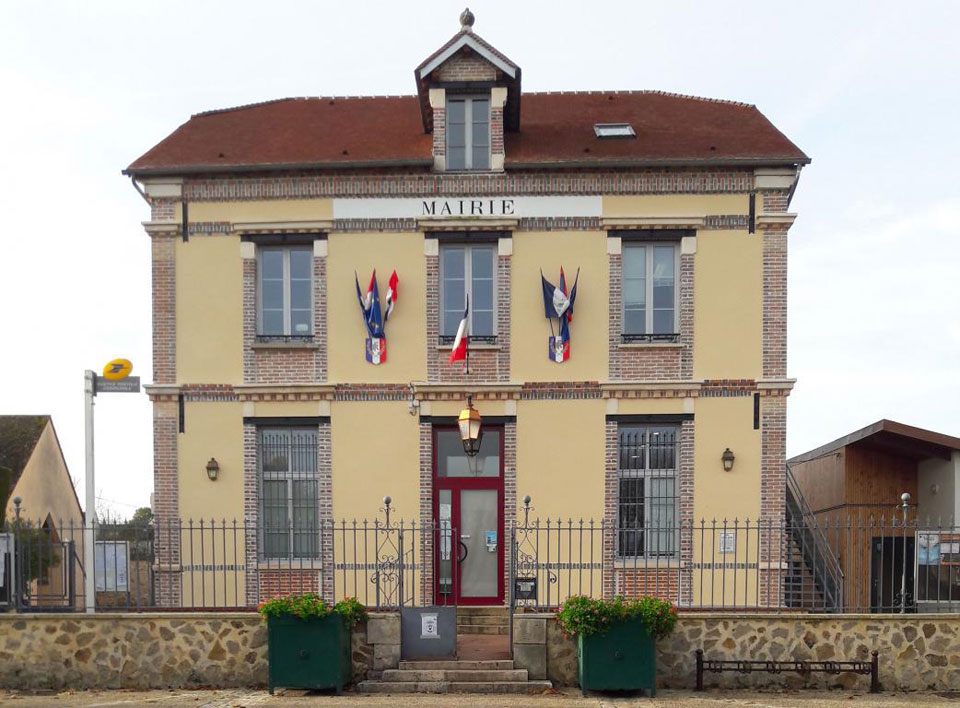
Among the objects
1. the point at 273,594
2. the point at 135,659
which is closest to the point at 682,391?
the point at 273,594

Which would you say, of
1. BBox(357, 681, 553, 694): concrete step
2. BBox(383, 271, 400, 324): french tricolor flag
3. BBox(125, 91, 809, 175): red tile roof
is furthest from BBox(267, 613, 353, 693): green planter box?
BBox(125, 91, 809, 175): red tile roof

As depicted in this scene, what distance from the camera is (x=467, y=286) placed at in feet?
49.2

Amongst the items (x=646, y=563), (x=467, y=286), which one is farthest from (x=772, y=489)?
(x=467, y=286)

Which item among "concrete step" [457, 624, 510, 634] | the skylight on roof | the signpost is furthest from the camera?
the skylight on roof

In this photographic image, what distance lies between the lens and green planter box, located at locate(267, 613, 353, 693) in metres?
10.6

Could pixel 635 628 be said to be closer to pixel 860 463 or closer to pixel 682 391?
pixel 682 391

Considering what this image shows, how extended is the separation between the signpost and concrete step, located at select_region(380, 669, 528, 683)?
4159 millimetres

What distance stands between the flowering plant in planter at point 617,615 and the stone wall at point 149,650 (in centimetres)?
218

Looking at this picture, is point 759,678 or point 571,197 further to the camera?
point 571,197

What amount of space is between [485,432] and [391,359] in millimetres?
1883

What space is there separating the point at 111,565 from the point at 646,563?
773 centimetres

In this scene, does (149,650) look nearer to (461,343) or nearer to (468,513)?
(468,513)

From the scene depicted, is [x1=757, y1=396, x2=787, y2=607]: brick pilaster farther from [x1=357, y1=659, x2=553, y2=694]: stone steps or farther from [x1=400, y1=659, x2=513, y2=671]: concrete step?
[x1=400, y1=659, x2=513, y2=671]: concrete step

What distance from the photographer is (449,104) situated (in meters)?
15.1
